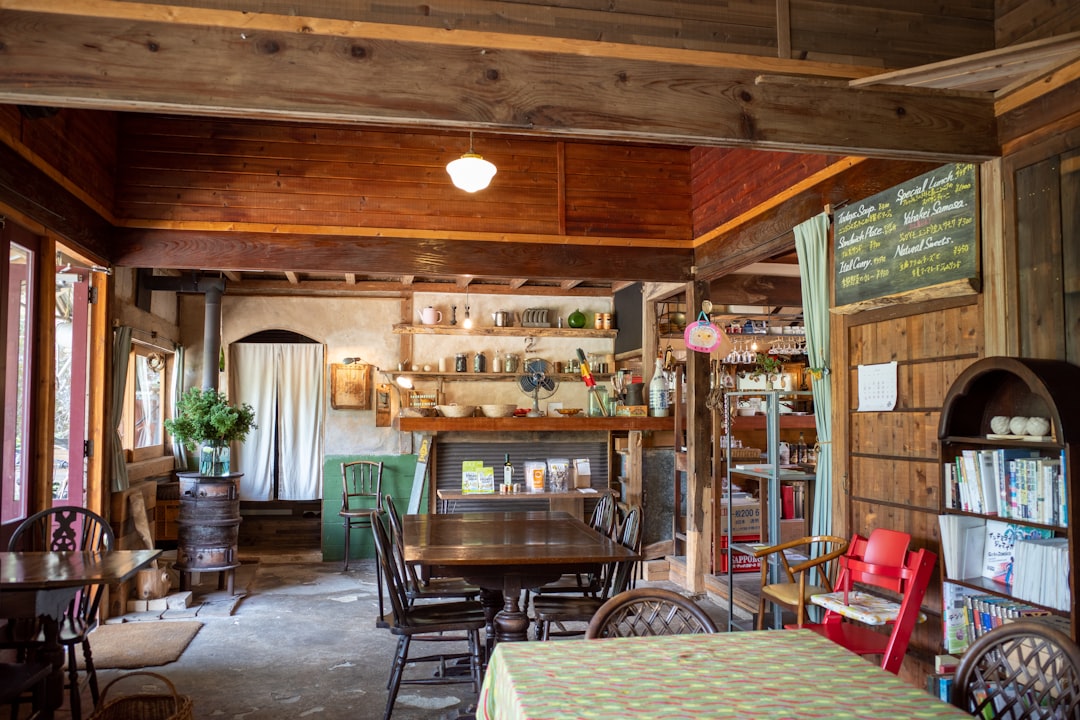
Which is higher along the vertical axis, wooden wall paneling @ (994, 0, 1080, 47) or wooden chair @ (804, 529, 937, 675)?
wooden wall paneling @ (994, 0, 1080, 47)

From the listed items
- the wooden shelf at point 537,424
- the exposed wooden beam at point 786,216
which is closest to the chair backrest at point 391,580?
the exposed wooden beam at point 786,216

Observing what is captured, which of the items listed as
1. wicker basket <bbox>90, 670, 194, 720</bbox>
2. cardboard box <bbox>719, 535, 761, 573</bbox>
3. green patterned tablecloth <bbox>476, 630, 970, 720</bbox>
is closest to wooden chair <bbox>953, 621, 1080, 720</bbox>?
green patterned tablecloth <bbox>476, 630, 970, 720</bbox>

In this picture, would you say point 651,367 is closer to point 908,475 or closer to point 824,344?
point 824,344

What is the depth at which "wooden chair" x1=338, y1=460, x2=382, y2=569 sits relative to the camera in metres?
8.20

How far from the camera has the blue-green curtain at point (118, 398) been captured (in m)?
5.91

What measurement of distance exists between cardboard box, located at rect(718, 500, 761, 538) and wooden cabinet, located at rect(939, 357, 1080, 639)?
315 centimetres

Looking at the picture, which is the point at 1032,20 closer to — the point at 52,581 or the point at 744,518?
the point at 744,518

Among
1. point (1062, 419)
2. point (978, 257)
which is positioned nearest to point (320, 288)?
point (978, 257)

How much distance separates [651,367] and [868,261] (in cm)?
397

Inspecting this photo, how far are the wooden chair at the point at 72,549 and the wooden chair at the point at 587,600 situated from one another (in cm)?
213

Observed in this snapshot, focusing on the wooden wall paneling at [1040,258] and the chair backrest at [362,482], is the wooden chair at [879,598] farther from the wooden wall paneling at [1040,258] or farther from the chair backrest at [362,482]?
the chair backrest at [362,482]

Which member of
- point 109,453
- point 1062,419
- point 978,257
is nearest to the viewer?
point 1062,419

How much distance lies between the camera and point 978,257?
348 centimetres

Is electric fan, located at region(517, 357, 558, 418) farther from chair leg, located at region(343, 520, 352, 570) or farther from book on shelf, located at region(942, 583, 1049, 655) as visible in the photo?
book on shelf, located at region(942, 583, 1049, 655)
